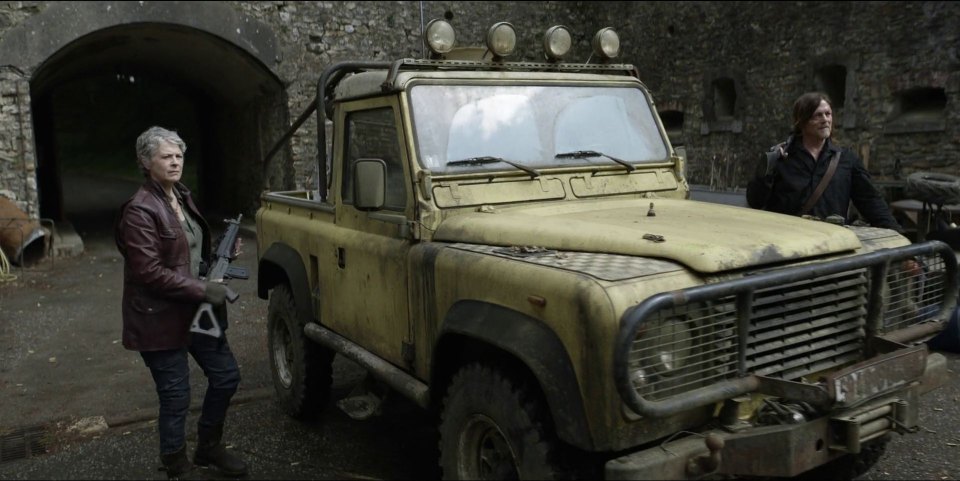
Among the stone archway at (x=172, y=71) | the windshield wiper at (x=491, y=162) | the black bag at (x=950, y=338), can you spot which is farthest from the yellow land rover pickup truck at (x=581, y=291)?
the stone archway at (x=172, y=71)

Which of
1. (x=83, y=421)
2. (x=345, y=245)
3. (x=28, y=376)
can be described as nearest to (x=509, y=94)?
(x=345, y=245)

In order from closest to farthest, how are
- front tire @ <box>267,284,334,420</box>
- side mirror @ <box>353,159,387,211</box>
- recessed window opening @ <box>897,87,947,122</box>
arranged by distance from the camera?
side mirror @ <box>353,159,387,211</box> < front tire @ <box>267,284,334,420</box> < recessed window opening @ <box>897,87,947,122</box>

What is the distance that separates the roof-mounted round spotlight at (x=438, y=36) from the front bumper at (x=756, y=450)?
7.81 ft

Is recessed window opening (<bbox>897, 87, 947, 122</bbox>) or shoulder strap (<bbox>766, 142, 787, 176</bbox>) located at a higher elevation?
recessed window opening (<bbox>897, 87, 947, 122</bbox>)

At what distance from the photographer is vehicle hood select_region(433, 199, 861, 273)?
8.97 feet

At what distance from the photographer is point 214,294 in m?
3.52

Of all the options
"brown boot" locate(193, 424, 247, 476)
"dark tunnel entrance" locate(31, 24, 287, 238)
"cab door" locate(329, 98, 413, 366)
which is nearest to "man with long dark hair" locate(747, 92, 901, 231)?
"cab door" locate(329, 98, 413, 366)

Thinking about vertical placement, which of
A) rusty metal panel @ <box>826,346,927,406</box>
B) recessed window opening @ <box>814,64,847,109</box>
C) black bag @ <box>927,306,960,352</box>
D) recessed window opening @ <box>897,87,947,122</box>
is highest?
recessed window opening @ <box>814,64,847,109</box>

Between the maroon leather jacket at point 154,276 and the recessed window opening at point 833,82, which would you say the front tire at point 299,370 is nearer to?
the maroon leather jacket at point 154,276

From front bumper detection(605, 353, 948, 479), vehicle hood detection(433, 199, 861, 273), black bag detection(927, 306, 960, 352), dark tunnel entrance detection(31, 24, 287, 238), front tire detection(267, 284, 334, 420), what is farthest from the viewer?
dark tunnel entrance detection(31, 24, 287, 238)

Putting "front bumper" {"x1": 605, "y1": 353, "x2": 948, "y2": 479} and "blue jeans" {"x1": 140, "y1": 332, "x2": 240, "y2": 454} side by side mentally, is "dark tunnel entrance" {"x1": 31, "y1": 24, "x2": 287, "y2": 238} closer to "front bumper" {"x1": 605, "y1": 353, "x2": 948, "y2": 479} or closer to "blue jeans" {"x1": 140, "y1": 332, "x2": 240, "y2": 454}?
"blue jeans" {"x1": 140, "y1": 332, "x2": 240, "y2": 454}

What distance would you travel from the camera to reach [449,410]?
3104 mm

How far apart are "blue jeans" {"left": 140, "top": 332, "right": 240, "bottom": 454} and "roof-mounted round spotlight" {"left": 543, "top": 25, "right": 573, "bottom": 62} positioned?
2.37 metres

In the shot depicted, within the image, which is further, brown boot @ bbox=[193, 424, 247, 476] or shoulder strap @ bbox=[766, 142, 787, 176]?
shoulder strap @ bbox=[766, 142, 787, 176]
